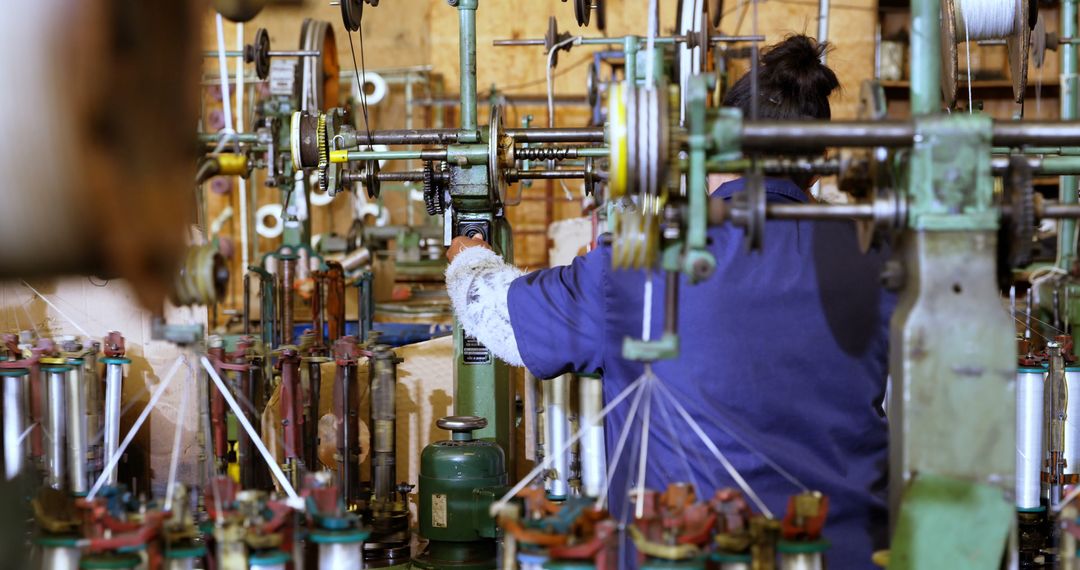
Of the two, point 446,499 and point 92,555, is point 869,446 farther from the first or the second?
point 92,555

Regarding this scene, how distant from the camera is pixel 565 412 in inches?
115

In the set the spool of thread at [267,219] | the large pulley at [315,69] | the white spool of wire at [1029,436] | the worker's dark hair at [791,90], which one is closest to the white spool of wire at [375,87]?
the spool of thread at [267,219]

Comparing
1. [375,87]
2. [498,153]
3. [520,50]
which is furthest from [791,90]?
[520,50]

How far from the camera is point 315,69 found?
4.65 m

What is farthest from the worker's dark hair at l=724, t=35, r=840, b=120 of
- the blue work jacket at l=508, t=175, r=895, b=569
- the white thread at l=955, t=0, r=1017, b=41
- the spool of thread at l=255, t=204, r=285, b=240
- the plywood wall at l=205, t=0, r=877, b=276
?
the spool of thread at l=255, t=204, r=285, b=240

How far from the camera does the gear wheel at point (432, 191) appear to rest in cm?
298

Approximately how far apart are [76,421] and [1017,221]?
1858 mm

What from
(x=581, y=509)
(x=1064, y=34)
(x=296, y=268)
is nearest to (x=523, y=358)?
(x=581, y=509)

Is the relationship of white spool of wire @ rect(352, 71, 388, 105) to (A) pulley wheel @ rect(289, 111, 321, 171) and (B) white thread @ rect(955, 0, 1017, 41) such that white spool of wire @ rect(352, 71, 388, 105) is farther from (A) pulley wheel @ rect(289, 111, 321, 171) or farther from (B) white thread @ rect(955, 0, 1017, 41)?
(B) white thread @ rect(955, 0, 1017, 41)

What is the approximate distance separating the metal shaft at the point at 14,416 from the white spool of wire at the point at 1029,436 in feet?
7.39

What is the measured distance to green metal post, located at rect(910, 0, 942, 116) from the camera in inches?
58.8

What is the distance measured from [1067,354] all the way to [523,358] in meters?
1.68

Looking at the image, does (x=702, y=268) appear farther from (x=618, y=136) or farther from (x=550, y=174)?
(x=550, y=174)

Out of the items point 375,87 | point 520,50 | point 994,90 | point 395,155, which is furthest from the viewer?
point 520,50
